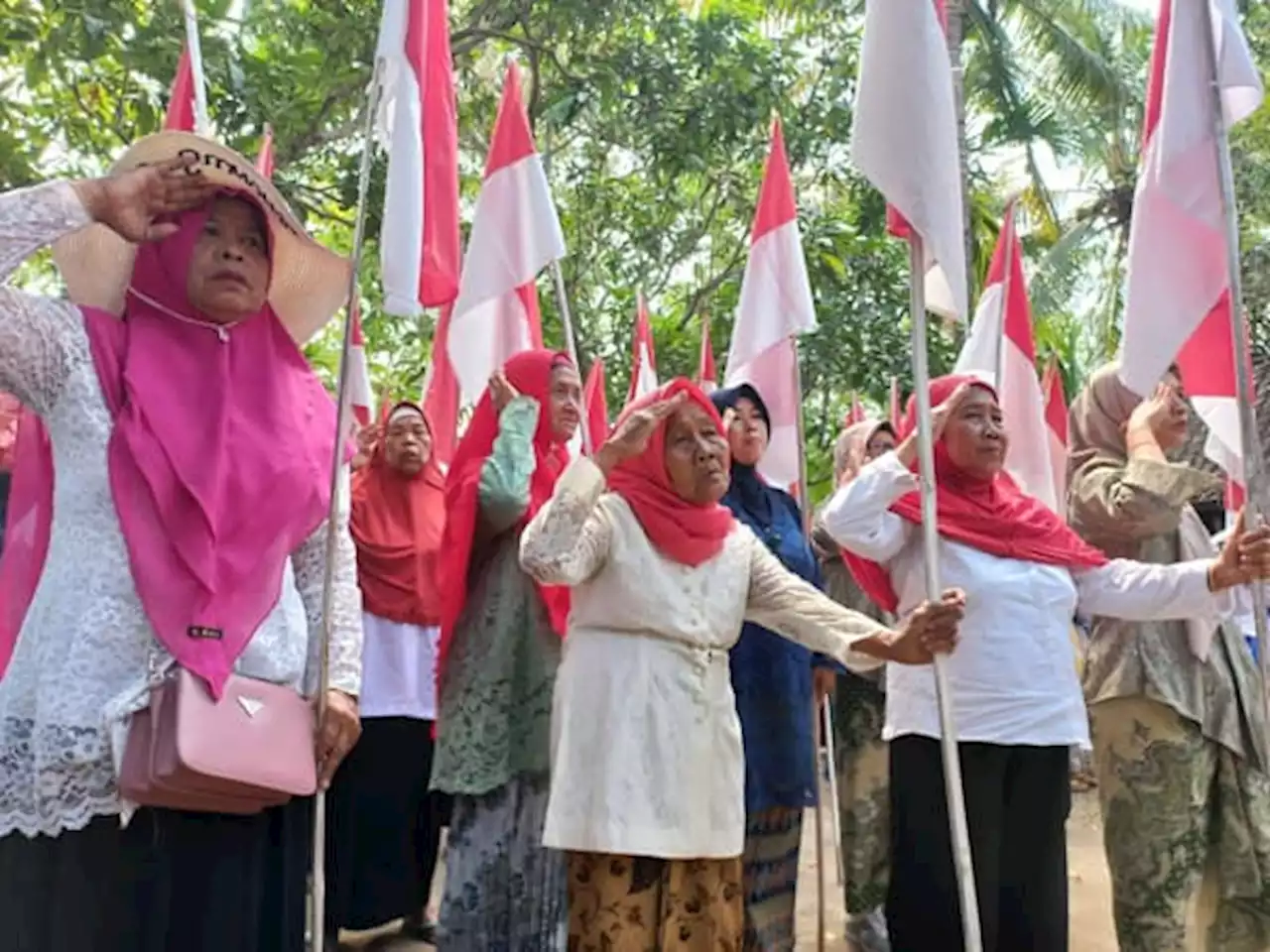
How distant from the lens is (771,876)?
11.2ft

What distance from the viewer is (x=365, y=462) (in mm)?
4277

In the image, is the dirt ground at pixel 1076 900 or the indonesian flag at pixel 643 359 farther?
the indonesian flag at pixel 643 359

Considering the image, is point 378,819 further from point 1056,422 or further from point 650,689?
point 1056,422

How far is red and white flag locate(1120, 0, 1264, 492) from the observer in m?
2.68

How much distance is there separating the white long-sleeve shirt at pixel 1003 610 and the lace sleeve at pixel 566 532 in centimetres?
58

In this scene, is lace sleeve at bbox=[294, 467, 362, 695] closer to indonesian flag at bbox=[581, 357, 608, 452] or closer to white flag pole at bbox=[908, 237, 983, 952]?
white flag pole at bbox=[908, 237, 983, 952]

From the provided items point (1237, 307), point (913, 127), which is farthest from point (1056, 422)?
point (913, 127)

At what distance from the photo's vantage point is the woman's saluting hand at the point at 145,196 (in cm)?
A: 184

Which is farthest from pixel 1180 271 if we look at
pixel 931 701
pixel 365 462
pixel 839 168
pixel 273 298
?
pixel 839 168

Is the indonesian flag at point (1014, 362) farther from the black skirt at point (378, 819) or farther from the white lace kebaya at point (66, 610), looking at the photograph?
the white lace kebaya at point (66, 610)

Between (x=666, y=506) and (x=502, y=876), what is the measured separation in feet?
3.47

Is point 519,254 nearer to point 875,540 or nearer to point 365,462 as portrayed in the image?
point 365,462

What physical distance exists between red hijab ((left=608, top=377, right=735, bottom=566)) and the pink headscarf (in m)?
0.95

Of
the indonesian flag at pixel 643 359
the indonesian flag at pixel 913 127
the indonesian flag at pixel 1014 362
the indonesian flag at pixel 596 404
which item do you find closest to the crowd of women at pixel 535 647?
the indonesian flag at pixel 1014 362
